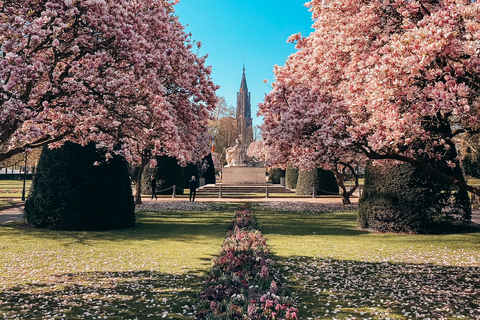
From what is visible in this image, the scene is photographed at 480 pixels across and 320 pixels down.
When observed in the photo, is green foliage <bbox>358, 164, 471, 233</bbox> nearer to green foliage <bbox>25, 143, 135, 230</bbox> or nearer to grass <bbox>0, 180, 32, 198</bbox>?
green foliage <bbox>25, 143, 135, 230</bbox>

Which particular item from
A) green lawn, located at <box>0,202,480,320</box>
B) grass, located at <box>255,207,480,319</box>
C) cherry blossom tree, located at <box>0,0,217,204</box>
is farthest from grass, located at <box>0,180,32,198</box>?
cherry blossom tree, located at <box>0,0,217,204</box>

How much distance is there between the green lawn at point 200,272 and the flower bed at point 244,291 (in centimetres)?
35

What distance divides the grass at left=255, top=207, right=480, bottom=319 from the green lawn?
0.9 inches

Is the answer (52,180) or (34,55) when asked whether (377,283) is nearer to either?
(34,55)

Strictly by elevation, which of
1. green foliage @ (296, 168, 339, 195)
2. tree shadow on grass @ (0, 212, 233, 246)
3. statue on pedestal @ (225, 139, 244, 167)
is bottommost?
tree shadow on grass @ (0, 212, 233, 246)

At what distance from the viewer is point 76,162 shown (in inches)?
554

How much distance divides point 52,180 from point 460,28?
13494 millimetres

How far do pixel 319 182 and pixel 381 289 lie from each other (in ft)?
90.2

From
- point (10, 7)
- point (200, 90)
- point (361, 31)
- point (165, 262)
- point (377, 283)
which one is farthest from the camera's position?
point (200, 90)

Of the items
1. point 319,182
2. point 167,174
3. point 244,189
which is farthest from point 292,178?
point 167,174

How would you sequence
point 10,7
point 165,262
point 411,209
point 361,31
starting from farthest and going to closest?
point 411,209 → point 165,262 → point 361,31 → point 10,7

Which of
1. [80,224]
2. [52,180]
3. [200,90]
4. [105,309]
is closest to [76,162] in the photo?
[52,180]

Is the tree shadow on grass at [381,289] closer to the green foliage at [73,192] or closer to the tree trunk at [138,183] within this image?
the green foliage at [73,192]

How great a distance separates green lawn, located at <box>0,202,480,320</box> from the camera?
19.7 ft
